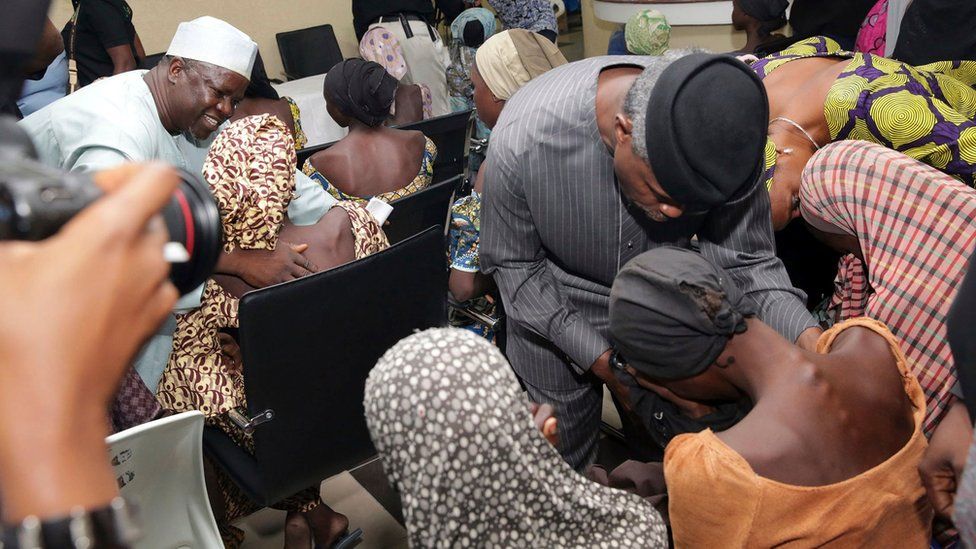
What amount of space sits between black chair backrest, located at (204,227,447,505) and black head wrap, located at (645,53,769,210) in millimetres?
669

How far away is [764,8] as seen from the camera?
3760 millimetres

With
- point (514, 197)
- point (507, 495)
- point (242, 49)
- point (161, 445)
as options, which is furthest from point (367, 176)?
point (507, 495)

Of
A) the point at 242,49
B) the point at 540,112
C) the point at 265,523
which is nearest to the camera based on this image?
the point at 540,112

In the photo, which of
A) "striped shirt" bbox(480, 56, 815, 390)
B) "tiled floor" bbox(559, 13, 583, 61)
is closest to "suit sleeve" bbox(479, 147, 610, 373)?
"striped shirt" bbox(480, 56, 815, 390)

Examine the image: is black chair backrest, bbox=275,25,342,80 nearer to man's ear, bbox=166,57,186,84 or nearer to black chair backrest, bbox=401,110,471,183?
black chair backrest, bbox=401,110,471,183

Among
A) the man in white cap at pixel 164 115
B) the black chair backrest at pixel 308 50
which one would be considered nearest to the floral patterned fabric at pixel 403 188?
the man in white cap at pixel 164 115

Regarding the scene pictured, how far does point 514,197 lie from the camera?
1823mm

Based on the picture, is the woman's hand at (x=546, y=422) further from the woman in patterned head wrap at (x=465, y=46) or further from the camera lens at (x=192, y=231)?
the woman in patterned head wrap at (x=465, y=46)

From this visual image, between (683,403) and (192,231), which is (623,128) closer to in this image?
(683,403)

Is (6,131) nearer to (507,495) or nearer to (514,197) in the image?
(507,495)

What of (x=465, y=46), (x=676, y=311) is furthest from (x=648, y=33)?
(x=676, y=311)

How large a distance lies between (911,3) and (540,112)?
1.76 metres

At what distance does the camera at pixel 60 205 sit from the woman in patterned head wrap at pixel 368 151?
6.11 feet

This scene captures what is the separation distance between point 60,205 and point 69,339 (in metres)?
0.12
